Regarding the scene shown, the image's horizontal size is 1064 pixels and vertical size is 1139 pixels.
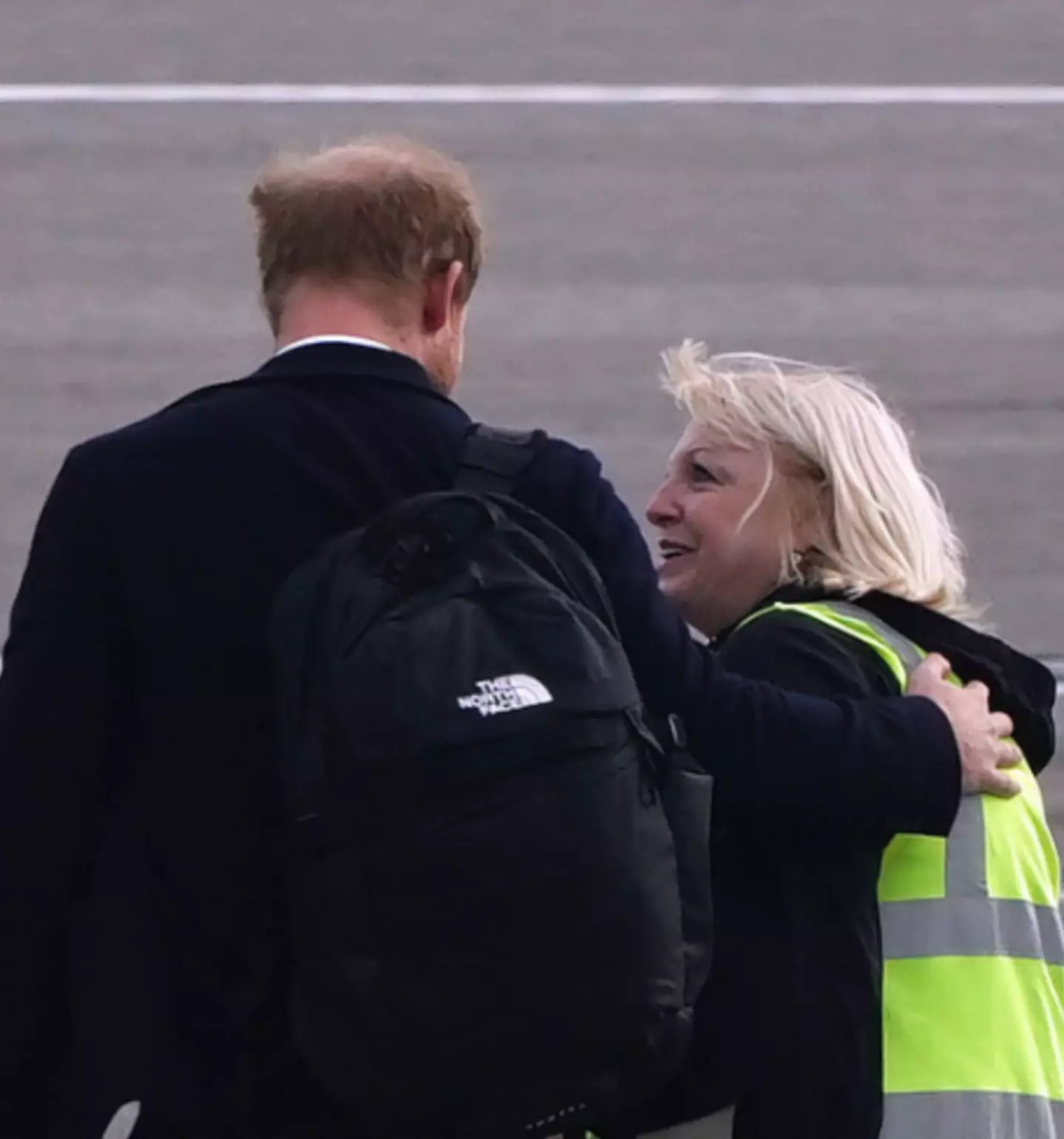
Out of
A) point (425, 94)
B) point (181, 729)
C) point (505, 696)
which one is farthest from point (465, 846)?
point (425, 94)

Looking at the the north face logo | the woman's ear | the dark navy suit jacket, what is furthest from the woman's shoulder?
the the north face logo

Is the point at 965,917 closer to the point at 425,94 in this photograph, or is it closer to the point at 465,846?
the point at 465,846

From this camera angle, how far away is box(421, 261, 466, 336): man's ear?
1.93 metres

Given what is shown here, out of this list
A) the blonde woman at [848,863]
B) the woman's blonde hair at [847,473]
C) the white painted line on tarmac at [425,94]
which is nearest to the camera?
the blonde woman at [848,863]

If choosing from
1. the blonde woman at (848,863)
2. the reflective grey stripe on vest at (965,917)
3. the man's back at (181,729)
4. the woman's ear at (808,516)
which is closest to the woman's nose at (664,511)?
the blonde woman at (848,863)

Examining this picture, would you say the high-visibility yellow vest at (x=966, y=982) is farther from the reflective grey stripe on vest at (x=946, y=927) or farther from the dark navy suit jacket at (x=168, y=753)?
the dark navy suit jacket at (x=168, y=753)

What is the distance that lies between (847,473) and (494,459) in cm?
54

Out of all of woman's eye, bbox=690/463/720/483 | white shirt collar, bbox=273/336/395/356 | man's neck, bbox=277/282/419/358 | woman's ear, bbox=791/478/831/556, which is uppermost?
man's neck, bbox=277/282/419/358

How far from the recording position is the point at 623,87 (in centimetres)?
568

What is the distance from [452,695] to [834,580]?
64 centimetres

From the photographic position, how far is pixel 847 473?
2.25 metres

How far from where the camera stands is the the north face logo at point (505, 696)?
170cm

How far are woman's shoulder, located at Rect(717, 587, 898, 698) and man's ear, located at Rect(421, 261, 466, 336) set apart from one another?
0.45 m

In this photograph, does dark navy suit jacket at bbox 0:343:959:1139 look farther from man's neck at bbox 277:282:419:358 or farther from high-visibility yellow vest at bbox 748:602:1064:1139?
high-visibility yellow vest at bbox 748:602:1064:1139
